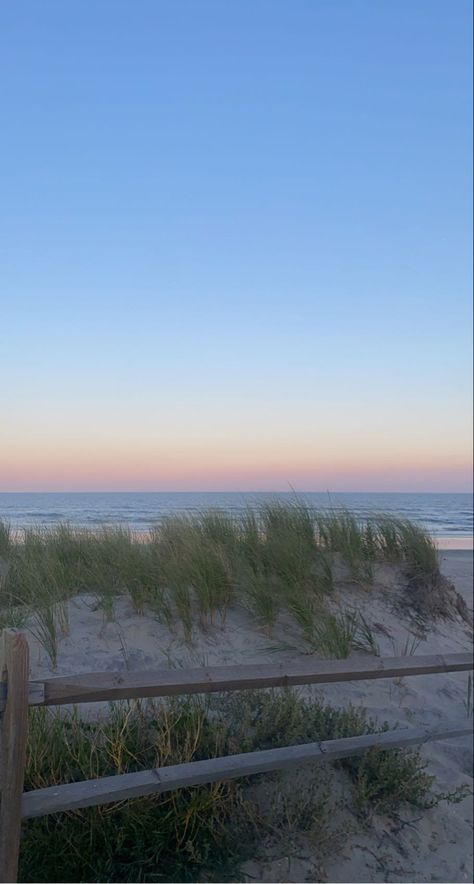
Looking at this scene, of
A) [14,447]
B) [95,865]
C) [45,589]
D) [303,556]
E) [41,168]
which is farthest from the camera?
[303,556]

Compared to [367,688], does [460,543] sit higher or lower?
lower

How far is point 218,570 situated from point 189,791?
2.29 m

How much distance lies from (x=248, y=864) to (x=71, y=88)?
4.67m

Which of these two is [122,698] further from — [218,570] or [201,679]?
[218,570]

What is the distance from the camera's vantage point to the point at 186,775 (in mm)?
2793

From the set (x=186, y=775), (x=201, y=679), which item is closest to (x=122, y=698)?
(x=201, y=679)

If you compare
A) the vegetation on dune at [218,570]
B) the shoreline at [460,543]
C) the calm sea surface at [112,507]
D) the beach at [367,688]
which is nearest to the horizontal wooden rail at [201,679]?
the beach at [367,688]

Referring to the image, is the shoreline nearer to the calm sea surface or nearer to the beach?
the calm sea surface

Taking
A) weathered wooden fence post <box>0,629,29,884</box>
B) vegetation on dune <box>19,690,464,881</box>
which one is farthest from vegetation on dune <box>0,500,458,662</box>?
weathered wooden fence post <box>0,629,29,884</box>

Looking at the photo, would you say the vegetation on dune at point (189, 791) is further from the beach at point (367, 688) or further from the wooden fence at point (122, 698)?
the wooden fence at point (122, 698)

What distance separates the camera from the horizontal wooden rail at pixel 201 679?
252cm

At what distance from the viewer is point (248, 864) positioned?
10.3ft

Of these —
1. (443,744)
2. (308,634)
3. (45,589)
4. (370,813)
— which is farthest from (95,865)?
(443,744)

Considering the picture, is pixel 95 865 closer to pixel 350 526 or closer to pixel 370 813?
pixel 370 813
